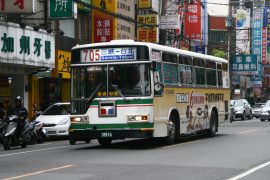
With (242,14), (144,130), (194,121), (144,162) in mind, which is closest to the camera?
(144,162)

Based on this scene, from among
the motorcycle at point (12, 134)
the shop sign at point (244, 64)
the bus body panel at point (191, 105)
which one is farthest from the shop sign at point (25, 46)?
the shop sign at point (244, 64)

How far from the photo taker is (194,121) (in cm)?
2094

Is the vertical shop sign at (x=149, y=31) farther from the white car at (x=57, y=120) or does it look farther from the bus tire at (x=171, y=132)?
the bus tire at (x=171, y=132)

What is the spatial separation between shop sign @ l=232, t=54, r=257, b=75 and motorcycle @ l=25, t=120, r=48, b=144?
40570mm

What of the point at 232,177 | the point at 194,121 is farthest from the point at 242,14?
the point at 232,177

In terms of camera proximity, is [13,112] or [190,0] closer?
[13,112]

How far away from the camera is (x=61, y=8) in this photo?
2816 cm

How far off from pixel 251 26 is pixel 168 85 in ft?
177

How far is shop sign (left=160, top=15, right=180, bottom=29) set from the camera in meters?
40.0

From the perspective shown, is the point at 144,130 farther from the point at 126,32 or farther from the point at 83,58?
the point at 126,32

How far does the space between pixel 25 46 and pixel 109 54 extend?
9.28 meters

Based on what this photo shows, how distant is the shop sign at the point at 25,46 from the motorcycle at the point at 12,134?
18.6 ft

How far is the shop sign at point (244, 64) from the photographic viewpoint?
59.7m

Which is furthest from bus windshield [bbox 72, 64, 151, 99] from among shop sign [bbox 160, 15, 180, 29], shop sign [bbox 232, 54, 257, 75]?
shop sign [bbox 232, 54, 257, 75]
